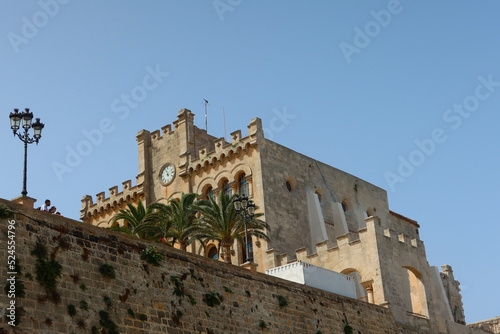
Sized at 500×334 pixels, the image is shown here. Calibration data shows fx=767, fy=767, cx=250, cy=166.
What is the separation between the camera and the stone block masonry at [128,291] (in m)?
16.2

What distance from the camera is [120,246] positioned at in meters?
18.9

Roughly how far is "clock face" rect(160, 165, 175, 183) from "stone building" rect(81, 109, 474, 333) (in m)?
0.06

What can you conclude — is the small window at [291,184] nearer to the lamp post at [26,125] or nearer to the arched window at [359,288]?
the arched window at [359,288]

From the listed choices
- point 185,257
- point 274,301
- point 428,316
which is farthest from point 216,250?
point 185,257

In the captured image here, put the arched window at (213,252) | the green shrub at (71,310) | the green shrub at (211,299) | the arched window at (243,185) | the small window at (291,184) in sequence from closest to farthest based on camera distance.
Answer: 1. the green shrub at (71,310)
2. the green shrub at (211,299)
3. the arched window at (213,252)
4. the arched window at (243,185)
5. the small window at (291,184)

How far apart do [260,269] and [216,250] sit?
348cm

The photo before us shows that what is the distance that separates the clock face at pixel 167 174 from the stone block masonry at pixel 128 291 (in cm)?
1759

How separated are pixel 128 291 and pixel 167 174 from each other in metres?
23.6

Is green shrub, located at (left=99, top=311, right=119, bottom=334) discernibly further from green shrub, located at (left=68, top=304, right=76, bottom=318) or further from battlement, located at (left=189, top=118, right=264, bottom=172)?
A: battlement, located at (left=189, top=118, right=264, bottom=172)

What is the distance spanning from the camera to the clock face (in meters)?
41.5

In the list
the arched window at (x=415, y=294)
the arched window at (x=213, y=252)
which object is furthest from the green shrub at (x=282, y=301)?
the arched window at (x=213, y=252)

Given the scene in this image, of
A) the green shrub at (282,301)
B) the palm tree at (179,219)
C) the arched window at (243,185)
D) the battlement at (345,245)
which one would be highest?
the arched window at (243,185)

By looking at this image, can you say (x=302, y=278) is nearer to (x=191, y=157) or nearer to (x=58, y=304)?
(x=58, y=304)

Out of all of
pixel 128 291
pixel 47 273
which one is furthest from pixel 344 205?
pixel 47 273
